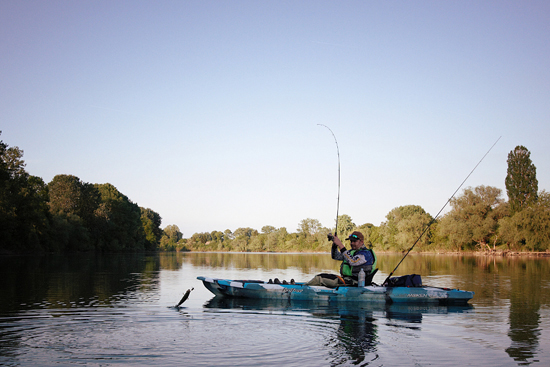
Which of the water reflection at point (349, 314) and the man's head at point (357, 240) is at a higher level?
the man's head at point (357, 240)

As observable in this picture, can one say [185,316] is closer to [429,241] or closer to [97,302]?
[97,302]

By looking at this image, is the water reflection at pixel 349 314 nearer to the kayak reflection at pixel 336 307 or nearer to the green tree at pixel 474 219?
the kayak reflection at pixel 336 307

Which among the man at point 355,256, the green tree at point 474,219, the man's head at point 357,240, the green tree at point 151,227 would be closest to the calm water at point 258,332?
the man at point 355,256

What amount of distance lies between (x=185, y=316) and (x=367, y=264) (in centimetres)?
514

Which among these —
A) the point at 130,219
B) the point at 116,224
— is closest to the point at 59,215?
the point at 116,224

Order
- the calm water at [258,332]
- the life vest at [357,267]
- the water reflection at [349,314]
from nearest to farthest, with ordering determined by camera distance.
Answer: the calm water at [258,332] < the water reflection at [349,314] < the life vest at [357,267]

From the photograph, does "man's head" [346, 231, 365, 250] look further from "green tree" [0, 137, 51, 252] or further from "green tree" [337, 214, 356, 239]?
"green tree" [337, 214, 356, 239]

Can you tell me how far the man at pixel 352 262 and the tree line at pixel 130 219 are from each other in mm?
34436

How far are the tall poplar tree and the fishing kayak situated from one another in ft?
180

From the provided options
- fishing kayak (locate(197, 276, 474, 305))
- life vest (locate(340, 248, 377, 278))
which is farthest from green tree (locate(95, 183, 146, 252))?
life vest (locate(340, 248, 377, 278))

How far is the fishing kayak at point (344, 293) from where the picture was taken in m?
12.1

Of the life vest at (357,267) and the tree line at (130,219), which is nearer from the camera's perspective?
the life vest at (357,267)

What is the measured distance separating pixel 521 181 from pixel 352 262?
58393 mm

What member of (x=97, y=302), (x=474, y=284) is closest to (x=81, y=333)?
(x=97, y=302)
